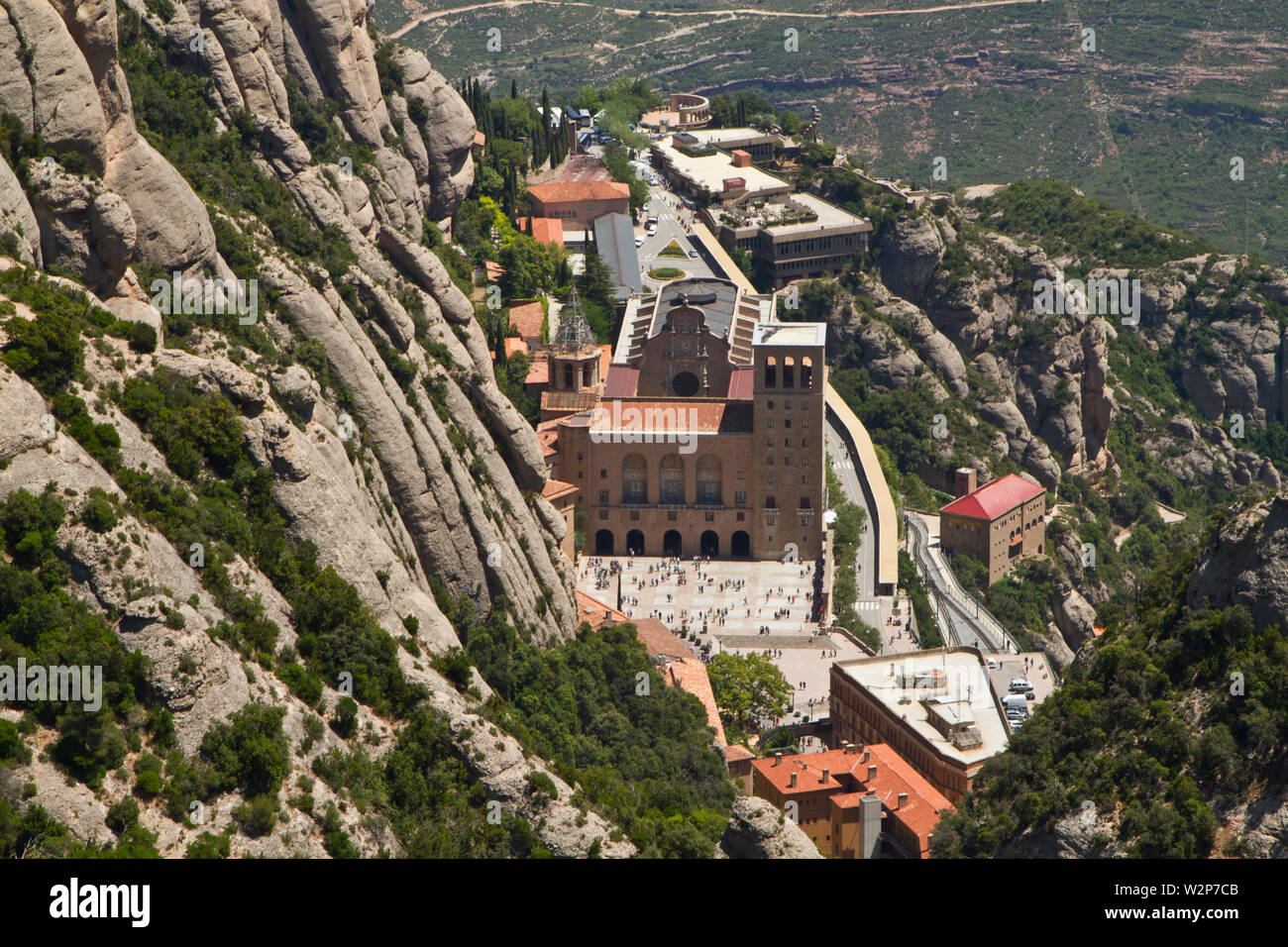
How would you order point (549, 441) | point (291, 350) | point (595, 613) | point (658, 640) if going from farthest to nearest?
point (549, 441)
point (595, 613)
point (658, 640)
point (291, 350)

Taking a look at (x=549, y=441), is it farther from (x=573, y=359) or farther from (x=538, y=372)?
(x=538, y=372)

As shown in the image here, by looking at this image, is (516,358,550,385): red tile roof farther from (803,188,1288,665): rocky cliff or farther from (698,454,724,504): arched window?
(803,188,1288,665): rocky cliff

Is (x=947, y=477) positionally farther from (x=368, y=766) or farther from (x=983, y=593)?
(x=368, y=766)

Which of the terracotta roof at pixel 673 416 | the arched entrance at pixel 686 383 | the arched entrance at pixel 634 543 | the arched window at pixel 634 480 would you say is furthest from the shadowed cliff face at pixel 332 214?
the arched entrance at pixel 686 383

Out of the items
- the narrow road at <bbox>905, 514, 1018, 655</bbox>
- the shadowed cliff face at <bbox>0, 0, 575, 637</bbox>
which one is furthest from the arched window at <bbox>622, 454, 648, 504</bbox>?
the narrow road at <bbox>905, 514, 1018, 655</bbox>

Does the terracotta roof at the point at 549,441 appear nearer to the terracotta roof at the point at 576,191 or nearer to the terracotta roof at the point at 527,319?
the terracotta roof at the point at 527,319

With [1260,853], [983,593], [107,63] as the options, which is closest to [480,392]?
[107,63]

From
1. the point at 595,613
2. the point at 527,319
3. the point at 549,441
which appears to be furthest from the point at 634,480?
the point at 595,613
